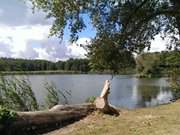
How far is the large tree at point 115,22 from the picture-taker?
17.1m

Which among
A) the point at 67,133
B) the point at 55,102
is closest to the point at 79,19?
the point at 55,102

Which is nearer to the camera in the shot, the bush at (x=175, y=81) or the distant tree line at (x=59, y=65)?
the distant tree line at (x=59, y=65)

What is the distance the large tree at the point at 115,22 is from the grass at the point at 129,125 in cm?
510

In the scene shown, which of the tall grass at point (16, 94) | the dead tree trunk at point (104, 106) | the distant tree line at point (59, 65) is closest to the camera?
the dead tree trunk at point (104, 106)

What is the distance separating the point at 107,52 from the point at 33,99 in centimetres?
452

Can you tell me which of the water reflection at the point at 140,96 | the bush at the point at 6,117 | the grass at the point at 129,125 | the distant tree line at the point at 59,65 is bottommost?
the water reflection at the point at 140,96

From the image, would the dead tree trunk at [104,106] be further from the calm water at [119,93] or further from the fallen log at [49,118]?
the calm water at [119,93]

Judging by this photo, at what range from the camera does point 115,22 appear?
1839cm

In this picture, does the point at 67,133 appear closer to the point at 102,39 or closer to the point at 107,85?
the point at 107,85

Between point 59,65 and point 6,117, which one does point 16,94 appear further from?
point 59,65

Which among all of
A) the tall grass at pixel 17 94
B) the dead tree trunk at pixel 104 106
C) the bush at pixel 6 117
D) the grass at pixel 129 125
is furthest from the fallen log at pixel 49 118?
the tall grass at pixel 17 94

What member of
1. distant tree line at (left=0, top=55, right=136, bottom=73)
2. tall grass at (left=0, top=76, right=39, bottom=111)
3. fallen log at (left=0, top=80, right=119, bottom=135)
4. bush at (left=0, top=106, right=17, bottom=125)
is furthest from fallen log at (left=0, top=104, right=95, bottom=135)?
distant tree line at (left=0, top=55, right=136, bottom=73)

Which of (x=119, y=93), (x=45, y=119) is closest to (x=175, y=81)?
(x=45, y=119)

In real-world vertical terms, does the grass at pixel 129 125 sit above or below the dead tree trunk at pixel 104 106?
below
